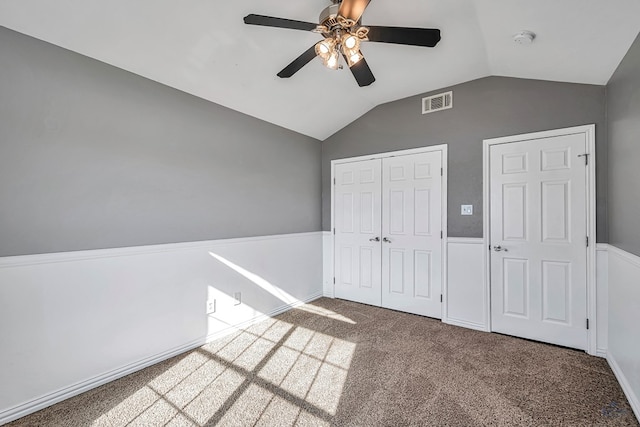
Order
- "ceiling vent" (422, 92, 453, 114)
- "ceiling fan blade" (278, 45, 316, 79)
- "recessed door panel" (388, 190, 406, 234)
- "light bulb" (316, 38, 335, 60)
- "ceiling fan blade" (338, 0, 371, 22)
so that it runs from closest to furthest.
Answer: "ceiling fan blade" (338, 0, 371, 22) < "light bulb" (316, 38, 335, 60) < "ceiling fan blade" (278, 45, 316, 79) < "ceiling vent" (422, 92, 453, 114) < "recessed door panel" (388, 190, 406, 234)

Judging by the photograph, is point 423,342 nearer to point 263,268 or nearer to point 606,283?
point 606,283

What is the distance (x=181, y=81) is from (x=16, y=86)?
107 cm

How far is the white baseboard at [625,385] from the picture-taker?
1752mm

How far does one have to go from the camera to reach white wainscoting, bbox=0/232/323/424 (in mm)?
1789

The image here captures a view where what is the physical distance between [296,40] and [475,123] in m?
2.07

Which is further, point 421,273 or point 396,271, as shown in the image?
point 396,271

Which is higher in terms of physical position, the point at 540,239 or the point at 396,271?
the point at 540,239

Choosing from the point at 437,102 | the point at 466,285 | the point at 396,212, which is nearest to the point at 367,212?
the point at 396,212

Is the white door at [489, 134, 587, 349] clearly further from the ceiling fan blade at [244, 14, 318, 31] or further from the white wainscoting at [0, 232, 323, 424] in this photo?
the white wainscoting at [0, 232, 323, 424]

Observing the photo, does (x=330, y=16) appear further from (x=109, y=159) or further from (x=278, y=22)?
(x=109, y=159)

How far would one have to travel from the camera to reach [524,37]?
211cm

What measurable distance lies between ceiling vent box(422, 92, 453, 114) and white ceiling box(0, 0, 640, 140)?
0.15 metres

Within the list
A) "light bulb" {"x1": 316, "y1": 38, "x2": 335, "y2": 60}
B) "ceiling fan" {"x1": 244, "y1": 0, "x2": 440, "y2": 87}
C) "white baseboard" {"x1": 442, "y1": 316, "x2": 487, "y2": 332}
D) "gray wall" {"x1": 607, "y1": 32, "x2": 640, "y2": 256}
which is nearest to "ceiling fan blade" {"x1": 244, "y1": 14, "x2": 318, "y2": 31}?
"ceiling fan" {"x1": 244, "y1": 0, "x2": 440, "y2": 87}

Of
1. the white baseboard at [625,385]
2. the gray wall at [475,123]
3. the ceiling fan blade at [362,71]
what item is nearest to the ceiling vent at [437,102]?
the gray wall at [475,123]
